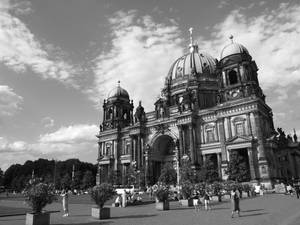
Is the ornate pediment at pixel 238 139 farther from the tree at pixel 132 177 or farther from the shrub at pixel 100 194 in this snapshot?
the shrub at pixel 100 194

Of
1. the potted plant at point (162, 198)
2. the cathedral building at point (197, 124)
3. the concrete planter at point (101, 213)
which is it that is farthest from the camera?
the cathedral building at point (197, 124)

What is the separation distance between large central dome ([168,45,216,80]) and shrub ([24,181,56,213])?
223 ft

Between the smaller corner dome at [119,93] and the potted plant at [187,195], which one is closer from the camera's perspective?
the potted plant at [187,195]

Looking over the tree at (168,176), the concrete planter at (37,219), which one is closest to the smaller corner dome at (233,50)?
the tree at (168,176)

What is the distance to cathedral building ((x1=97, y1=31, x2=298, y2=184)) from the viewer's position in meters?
56.6

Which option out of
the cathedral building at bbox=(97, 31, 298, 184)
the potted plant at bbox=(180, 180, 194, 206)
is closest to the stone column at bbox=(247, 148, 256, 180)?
the cathedral building at bbox=(97, 31, 298, 184)

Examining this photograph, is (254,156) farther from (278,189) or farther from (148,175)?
(148,175)

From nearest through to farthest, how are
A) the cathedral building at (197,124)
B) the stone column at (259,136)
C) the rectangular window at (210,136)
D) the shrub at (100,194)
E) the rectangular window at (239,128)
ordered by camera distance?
the shrub at (100,194) → the stone column at (259,136) → the cathedral building at (197,124) → the rectangular window at (239,128) → the rectangular window at (210,136)

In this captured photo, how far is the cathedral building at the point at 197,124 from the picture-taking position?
5656 centimetres

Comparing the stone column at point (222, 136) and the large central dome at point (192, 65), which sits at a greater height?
the large central dome at point (192, 65)

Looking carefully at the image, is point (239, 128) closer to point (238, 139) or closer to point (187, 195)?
point (238, 139)

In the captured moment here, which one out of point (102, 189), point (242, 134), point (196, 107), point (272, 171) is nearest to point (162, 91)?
point (196, 107)

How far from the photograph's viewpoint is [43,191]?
16625 mm

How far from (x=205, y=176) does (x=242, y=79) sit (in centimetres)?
2258
